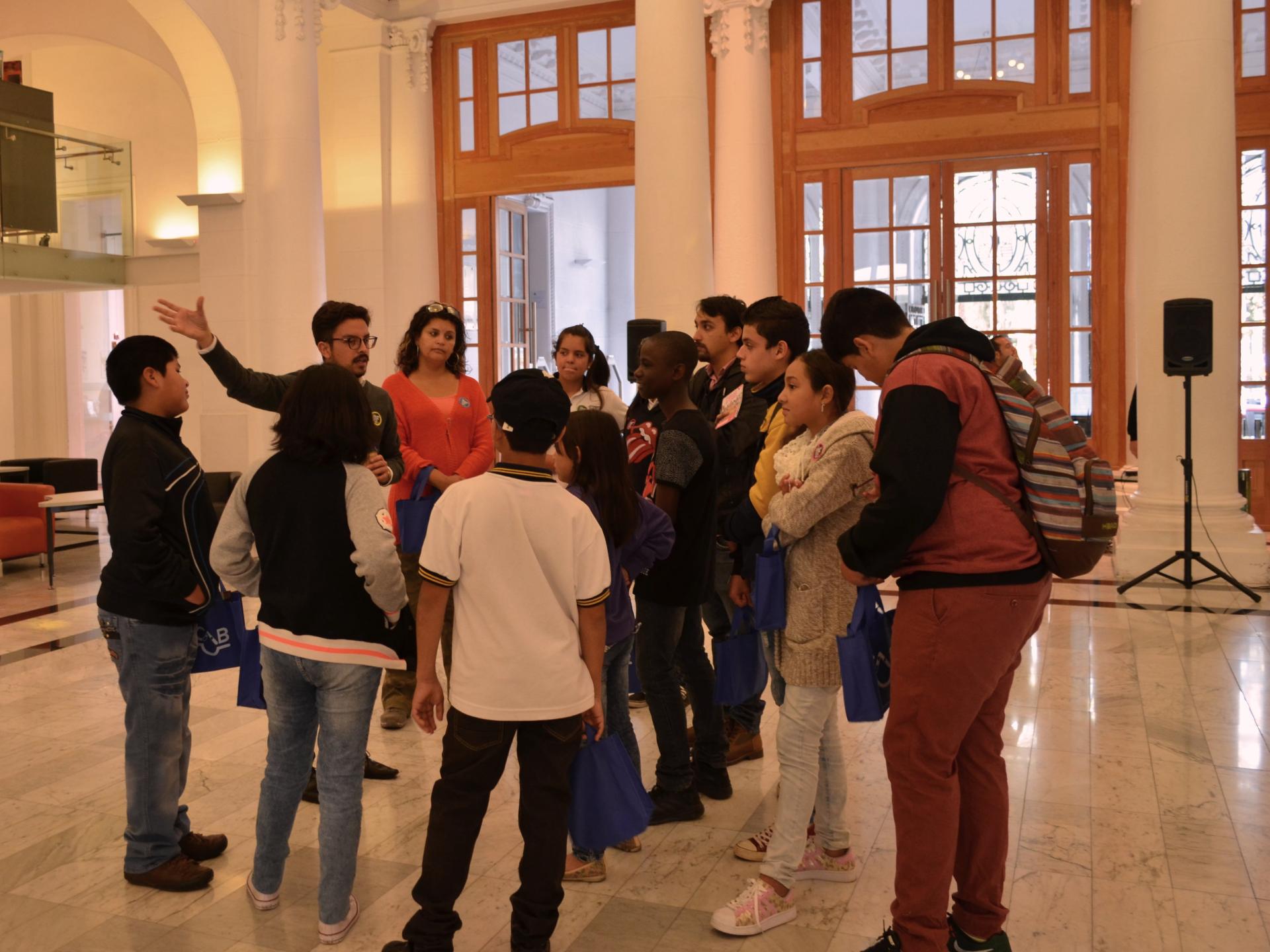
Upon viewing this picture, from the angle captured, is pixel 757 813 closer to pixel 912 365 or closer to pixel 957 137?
pixel 912 365

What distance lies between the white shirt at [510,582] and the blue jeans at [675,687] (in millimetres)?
976

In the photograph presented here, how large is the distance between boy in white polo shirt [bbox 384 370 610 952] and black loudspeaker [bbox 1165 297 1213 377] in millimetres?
5673

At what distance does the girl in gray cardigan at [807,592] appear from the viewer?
2.96 meters

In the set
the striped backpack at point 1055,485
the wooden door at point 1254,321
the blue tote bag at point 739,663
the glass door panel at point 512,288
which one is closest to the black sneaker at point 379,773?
the blue tote bag at point 739,663

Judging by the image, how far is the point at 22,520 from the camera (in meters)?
8.69

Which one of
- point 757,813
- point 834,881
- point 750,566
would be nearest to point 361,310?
point 750,566

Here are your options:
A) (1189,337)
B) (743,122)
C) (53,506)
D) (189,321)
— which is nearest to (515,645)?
(189,321)

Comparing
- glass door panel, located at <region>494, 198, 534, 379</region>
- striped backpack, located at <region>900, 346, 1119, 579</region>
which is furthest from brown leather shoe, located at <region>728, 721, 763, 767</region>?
glass door panel, located at <region>494, 198, 534, 379</region>

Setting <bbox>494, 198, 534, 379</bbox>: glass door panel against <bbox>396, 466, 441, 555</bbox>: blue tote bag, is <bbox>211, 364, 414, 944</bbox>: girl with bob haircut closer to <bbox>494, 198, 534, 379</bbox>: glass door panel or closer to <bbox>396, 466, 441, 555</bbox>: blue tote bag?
<bbox>396, 466, 441, 555</bbox>: blue tote bag

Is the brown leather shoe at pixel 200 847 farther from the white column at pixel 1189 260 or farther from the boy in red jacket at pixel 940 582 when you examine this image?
the white column at pixel 1189 260

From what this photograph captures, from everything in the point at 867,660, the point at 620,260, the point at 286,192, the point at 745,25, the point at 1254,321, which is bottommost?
the point at 867,660

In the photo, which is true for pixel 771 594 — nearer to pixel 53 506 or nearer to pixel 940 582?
pixel 940 582

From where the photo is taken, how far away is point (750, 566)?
3.43m

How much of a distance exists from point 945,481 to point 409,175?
10.3 meters
